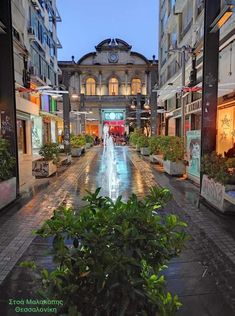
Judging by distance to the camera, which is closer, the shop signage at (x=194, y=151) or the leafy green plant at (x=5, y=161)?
the leafy green plant at (x=5, y=161)

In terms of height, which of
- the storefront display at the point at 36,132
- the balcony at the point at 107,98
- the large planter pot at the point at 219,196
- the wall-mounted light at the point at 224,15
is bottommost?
the large planter pot at the point at 219,196

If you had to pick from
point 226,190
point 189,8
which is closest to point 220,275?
point 226,190

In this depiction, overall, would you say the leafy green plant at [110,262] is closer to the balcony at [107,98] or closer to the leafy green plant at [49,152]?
the leafy green plant at [49,152]

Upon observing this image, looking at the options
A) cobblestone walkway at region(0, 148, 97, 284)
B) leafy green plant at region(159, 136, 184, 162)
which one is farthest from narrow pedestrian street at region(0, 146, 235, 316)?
leafy green plant at region(159, 136, 184, 162)

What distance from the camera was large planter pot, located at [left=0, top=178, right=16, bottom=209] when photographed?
713 cm

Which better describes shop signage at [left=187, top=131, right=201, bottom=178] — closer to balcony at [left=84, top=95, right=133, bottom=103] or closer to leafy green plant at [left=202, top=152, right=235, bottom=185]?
leafy green plant at [left=202, top=152, right=235, bottom=185]

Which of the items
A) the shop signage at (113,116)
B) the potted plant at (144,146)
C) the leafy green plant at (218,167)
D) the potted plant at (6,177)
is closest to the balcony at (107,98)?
the shop signage at (113,116)

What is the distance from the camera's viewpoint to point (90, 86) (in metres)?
48.8

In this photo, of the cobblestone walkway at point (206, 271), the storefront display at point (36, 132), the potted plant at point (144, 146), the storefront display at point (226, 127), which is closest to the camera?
the cobblestone walkway at point (206, 271)

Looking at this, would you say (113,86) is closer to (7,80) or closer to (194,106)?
(194,106)

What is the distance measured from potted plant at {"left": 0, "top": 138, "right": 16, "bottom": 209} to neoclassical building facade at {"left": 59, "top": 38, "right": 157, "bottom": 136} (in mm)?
39740

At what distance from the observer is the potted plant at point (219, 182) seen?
657cm

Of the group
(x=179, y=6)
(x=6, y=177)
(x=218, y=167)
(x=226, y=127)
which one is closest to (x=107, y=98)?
(x=179, y=6)

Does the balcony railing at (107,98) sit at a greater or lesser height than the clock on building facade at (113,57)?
lesser
